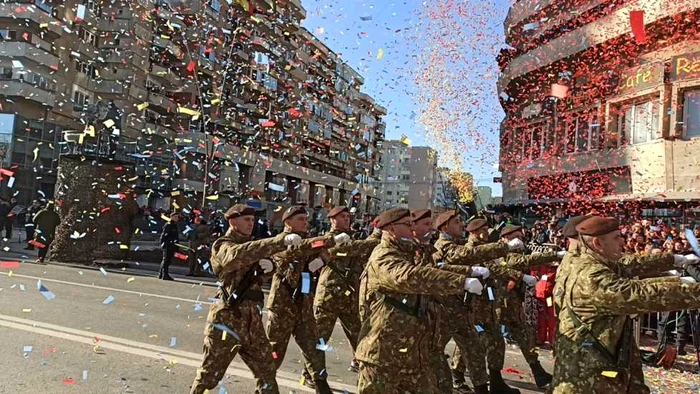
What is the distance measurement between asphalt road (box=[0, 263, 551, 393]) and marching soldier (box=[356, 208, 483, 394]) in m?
2.00

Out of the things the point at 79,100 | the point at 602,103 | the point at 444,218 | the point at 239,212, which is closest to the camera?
the point at 239,212

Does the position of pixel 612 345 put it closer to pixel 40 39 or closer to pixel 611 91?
pixel 611 91

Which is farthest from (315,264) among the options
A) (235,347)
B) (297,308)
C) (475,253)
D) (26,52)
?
(26,52)

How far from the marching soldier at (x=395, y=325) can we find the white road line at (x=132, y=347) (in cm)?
199

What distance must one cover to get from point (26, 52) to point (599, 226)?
37258mm

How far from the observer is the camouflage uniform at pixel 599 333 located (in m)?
Answer: 3.23

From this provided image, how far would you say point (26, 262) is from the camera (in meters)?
14.9

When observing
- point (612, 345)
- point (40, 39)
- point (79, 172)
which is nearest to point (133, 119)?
point (40, 39)

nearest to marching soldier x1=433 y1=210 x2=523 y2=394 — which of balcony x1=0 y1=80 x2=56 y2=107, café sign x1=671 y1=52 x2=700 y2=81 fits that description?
café sign x1=671 y1=52 x2=700 y2=81

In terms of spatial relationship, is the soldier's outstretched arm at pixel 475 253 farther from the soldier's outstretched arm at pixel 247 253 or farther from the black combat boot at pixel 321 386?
the soldier's outstretched arm at pixel 247 253

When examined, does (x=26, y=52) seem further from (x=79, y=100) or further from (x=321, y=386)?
(x=321, y=386)

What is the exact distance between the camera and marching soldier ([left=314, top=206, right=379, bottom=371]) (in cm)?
608

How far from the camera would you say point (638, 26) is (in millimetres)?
21266

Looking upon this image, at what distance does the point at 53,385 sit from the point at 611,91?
898 inches
